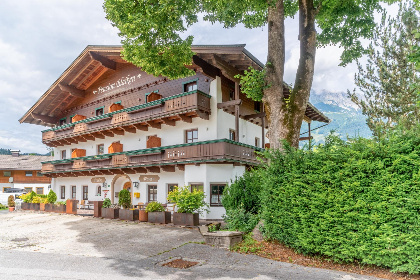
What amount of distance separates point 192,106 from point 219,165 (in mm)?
4179

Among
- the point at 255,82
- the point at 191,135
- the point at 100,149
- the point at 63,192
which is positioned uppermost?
the point at 255,82

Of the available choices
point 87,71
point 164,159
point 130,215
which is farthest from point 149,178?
point 87,71

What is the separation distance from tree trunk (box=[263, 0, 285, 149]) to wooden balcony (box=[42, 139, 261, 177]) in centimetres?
596

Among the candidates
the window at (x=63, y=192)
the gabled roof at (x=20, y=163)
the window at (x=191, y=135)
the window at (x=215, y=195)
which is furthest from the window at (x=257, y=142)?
the gabled roof at (x=20, y=163)

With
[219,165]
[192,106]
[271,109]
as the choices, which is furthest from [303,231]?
[192,106]

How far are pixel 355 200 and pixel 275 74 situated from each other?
229 inches

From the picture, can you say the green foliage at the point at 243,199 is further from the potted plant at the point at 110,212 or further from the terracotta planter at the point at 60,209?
the terracotta planter at the point at 60,209

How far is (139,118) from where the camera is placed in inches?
901

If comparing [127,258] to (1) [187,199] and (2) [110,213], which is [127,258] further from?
(2) [110,213]

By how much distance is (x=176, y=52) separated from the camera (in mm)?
13289

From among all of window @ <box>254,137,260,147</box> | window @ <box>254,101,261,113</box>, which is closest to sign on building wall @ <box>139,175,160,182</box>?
window @ <box>254,137,260,147</box>

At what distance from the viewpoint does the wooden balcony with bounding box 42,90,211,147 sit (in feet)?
65.4

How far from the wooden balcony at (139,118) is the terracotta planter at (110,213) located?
6.74 m

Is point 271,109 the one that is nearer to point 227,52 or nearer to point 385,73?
point 227,52
